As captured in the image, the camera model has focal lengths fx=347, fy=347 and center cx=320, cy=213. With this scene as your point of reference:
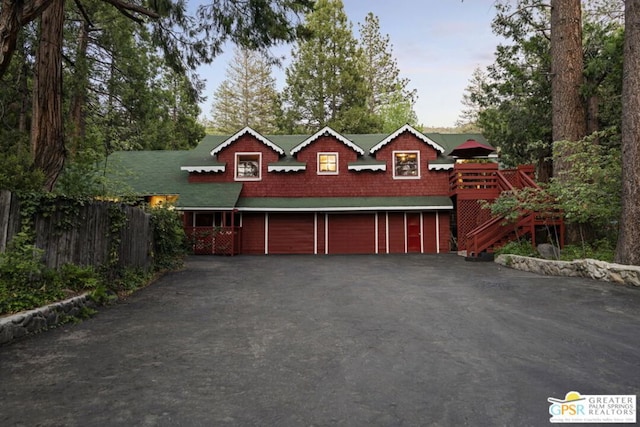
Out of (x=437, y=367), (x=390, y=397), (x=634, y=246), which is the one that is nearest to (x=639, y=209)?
(x=634, y=246)

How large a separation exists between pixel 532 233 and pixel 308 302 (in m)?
10.3

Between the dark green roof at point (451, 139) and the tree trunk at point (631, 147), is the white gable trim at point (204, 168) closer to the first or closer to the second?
the dark green roof at point (451, 139)

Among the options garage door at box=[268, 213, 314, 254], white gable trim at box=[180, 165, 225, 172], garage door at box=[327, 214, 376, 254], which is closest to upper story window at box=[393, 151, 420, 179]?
garage door at box=[327, 214, 376, 254]

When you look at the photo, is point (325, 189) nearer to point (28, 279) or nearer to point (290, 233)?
point (290, 233)

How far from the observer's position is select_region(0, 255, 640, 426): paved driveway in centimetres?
275

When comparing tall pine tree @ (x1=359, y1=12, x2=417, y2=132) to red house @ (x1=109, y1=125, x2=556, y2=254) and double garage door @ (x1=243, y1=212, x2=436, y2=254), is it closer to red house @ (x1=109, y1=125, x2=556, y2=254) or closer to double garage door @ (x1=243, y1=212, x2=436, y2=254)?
red house @ (x1=109, y1=125, x2=556, y2=254)

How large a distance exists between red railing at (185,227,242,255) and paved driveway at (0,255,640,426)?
965cm

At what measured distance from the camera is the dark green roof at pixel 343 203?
693 inches

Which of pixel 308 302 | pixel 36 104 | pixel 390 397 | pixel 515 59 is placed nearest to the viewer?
pixel 390 397

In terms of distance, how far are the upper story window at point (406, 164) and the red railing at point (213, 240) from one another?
30.3 ft

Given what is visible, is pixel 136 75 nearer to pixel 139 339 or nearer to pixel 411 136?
pixel 411 136

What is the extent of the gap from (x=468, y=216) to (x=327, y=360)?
1433 centimetres

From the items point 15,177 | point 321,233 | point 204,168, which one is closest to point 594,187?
point 321,233

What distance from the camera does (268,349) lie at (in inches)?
164
